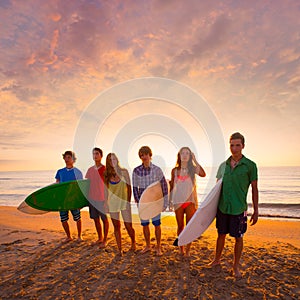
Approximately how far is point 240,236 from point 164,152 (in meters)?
3.01

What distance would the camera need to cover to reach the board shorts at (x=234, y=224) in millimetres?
2760

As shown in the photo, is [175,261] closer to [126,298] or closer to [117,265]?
[117,265]

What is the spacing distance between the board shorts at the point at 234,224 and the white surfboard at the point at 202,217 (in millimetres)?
184

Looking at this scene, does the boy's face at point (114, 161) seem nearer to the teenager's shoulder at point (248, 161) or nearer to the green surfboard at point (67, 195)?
the green surfboard at point (67, 195)

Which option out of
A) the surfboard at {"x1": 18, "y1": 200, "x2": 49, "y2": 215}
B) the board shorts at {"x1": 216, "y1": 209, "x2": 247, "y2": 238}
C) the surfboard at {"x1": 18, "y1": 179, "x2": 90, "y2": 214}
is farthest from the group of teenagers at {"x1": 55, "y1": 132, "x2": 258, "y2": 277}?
the surfboard at {"x1": 18, "y1": 200, "x2": 49, "y2": 215}

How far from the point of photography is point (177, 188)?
3.38m

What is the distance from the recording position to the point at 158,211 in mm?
3586

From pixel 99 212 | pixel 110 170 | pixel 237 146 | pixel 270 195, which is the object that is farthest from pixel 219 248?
pixel 270 195

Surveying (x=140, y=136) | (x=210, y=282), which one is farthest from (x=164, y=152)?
(x=210, y=282)

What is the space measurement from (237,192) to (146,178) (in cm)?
138

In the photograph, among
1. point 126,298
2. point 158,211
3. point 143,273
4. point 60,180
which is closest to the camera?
point 126,298

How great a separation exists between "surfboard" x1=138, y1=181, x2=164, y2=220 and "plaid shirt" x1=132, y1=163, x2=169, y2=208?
0.20ft

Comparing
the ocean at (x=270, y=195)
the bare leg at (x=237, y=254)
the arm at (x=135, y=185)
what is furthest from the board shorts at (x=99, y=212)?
the ocean at (x=270, y=195)

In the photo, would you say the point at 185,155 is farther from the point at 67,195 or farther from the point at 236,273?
the point at 67,195
